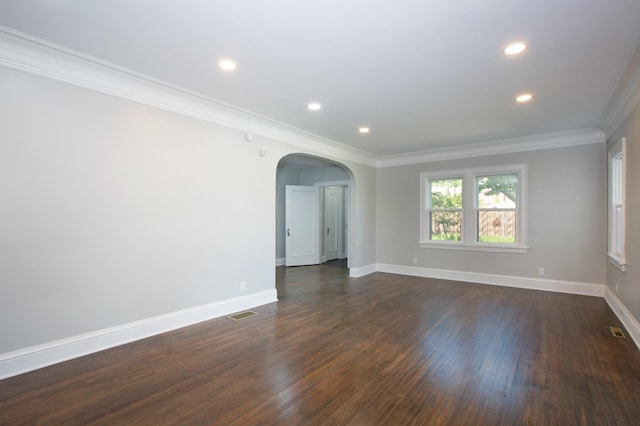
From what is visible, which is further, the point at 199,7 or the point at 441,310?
the point at 441,310

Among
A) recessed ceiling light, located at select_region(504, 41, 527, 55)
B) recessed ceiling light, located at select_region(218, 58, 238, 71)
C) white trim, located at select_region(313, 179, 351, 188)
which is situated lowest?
white trim, located at select_region(313, 179, 351, 188)

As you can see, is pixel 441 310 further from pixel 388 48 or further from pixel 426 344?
pixel 388 48

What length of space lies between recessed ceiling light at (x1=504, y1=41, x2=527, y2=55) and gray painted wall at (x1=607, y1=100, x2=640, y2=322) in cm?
179

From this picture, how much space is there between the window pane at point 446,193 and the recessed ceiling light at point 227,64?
5.19m

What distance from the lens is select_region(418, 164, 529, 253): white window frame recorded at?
5.81 meters

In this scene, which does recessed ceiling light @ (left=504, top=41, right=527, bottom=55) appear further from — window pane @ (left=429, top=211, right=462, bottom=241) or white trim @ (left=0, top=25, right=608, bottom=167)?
window pane @ (left=429, top=211, right=462, bottom=241)

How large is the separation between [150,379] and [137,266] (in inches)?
49.7

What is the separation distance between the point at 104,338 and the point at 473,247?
6112 mm

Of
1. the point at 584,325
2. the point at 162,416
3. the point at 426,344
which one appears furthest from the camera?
the point at 584,325

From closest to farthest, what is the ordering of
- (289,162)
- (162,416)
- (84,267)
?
(162,416), (84,267), (289,162)

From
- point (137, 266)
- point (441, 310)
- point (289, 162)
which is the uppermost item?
point (289, 162)

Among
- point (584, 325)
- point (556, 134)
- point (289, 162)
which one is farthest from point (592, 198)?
point (289, 162)

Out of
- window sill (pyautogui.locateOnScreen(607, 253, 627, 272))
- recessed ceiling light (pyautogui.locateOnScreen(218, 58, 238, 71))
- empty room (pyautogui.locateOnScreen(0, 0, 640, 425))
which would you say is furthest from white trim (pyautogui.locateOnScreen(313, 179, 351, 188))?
recessed ceiling light (pyautogui.locateOnScreen(218, 58, 238, 71))

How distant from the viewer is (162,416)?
81.7 inches
